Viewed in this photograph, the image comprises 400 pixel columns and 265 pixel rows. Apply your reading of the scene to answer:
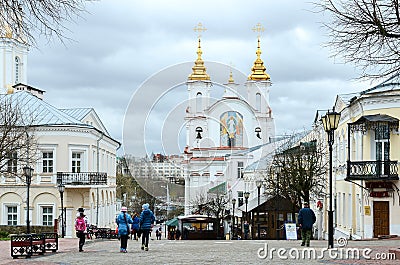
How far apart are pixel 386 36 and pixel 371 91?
20279 millimetres

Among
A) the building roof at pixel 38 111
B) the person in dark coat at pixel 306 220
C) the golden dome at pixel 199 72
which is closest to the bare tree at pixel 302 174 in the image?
the building roof at pixel 38 111

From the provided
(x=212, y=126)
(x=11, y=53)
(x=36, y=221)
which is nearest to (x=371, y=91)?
(x=36, y=221)

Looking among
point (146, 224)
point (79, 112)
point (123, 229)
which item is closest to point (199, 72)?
point (79, 112)

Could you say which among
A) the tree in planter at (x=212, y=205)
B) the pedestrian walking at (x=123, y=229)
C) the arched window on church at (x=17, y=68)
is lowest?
the tree in planter at (x=212, y=205)

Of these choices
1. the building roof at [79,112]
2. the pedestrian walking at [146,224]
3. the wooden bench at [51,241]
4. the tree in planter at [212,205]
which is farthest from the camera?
the tree in planter at [212,205]

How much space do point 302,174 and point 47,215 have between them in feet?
52.5

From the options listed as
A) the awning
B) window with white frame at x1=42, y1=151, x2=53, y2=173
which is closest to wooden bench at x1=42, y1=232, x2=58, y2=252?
the awning

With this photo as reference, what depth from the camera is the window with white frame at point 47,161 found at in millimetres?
46719

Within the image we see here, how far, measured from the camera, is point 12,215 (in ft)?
150

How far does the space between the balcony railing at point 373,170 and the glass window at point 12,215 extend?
21.7 metres

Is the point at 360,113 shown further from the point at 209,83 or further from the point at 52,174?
the point at 209,83

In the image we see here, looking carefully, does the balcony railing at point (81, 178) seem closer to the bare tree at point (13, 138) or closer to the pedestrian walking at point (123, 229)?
the bare tree at point (13, 138)

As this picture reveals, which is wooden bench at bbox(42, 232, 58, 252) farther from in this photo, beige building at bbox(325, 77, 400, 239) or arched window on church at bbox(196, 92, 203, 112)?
arched window on church at bbox(196, 92, 203, 112)

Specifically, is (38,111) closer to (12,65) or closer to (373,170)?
(12,65)
